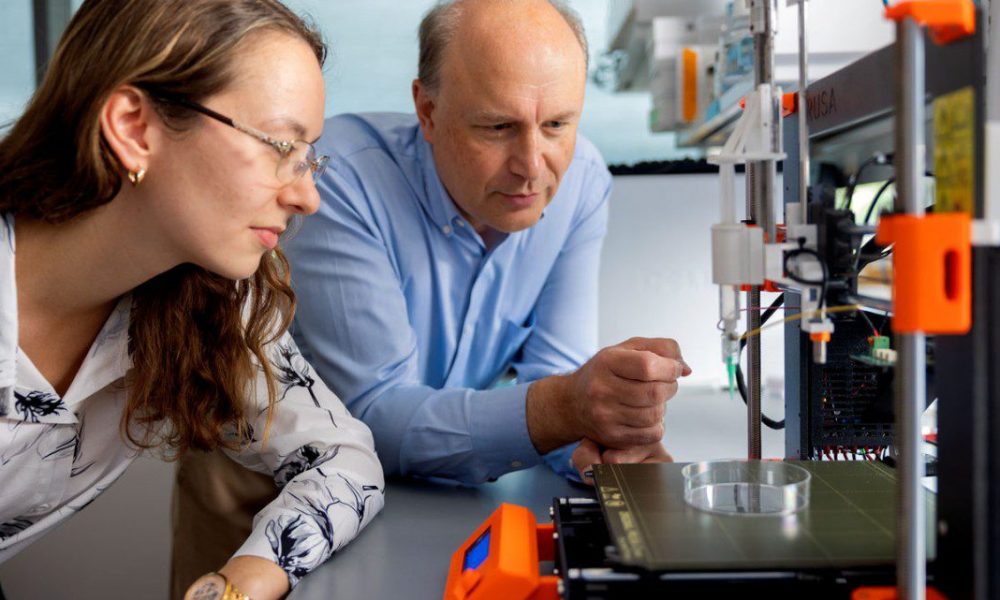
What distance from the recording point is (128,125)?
1064 mm

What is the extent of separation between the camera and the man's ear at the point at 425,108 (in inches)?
64.2

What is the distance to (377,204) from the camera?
5.12 ft

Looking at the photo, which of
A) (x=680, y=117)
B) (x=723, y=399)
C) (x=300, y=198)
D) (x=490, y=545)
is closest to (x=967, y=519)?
(x=490, y=545)

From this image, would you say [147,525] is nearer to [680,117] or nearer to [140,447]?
[140,447]

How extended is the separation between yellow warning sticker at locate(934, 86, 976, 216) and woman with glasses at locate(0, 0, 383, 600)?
2.26 ft

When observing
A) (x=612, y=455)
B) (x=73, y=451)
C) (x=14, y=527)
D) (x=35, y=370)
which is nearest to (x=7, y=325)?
(x=35, y=370)

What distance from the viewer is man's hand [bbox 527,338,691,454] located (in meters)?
1.22

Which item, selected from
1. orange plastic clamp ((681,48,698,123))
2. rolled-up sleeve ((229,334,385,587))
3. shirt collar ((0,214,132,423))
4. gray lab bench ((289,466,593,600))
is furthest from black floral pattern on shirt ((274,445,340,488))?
orange plastic clamp ((681,48,698,123))

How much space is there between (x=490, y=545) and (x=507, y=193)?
761 mm

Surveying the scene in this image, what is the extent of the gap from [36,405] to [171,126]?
1.22 feet

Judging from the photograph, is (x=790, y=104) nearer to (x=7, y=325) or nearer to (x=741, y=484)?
(x=741, y=484)

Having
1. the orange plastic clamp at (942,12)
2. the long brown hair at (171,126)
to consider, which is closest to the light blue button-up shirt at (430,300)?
the long brown hair at (171,126)

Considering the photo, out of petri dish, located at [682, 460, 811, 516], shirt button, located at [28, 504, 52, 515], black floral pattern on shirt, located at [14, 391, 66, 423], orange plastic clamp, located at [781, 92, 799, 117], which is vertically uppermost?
orange plastic clamp, located at [781, 92, 799, 117]

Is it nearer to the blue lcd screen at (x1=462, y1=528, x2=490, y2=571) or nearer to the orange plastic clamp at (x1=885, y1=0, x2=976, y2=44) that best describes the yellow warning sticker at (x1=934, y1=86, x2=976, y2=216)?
the orange plastic clamp at (x1=885, y1=0, x2=976, y2=44)
